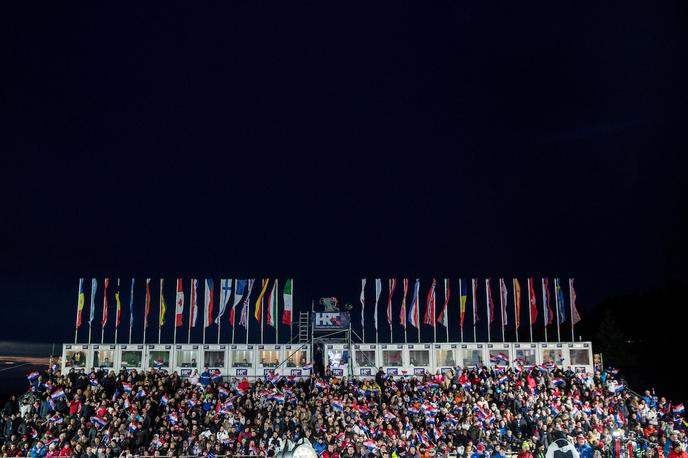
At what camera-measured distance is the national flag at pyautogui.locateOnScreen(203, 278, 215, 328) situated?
4716 centimetres

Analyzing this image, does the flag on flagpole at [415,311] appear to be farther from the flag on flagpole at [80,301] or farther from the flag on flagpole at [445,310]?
the flag on flagpole at [80,301]

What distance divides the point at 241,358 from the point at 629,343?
72215 millimetres

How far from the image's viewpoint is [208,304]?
155 feet

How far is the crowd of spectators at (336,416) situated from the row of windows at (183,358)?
2.71 meters

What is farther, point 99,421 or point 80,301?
point 80,301

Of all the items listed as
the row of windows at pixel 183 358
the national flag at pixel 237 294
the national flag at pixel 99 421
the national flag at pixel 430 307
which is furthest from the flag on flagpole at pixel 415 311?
the national flag at pixel 99 421

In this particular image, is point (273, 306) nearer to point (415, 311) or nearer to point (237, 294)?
point (237, 294)

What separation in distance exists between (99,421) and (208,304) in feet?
47.3

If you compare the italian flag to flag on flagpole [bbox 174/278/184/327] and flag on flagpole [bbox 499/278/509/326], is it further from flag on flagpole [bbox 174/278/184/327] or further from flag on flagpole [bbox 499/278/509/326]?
flag on flagpole [bbox 499/278/509/326]

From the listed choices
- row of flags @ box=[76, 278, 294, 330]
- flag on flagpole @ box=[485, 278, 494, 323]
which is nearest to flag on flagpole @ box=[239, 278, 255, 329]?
row of flags @ box=[76, 278, 294, 330]

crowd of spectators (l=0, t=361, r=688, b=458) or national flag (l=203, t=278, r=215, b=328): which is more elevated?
national flag (l=203, t=278, r=215, b=328)

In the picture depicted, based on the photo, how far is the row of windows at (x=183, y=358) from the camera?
45.6 metres

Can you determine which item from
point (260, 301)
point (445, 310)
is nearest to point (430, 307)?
point (445, 310)

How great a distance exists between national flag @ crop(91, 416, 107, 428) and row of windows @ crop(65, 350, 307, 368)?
38.0ft
